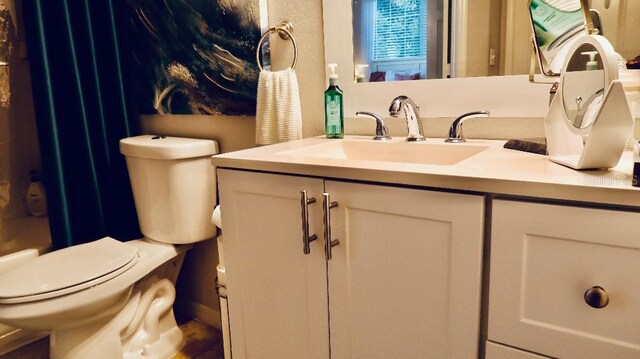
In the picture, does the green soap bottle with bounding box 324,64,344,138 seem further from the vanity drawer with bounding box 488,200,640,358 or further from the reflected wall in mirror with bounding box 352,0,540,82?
the vanity drawer with bounding box 488,200,640,358

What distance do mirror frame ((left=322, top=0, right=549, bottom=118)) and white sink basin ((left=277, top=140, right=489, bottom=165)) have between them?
0.14 m

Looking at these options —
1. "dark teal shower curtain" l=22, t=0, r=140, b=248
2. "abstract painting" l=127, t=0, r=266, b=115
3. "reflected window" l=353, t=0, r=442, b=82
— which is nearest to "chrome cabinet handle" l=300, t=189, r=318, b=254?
"reflected window" l=353, t=0, r=442, b=82

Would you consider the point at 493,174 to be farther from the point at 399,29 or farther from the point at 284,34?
the point at 284,34

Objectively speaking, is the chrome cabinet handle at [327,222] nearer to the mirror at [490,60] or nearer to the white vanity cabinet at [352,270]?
the white vanity cabinet at [352,270]

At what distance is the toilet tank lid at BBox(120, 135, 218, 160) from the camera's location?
1.51 metres

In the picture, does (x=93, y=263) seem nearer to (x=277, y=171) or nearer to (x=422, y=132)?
(x=277, y=171)

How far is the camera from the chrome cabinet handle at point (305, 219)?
2.83 ft

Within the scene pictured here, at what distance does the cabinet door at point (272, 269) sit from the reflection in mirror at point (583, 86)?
0.48 meters

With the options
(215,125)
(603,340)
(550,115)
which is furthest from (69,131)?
(603,340)

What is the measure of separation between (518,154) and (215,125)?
115 cm

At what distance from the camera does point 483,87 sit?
3.62 ft

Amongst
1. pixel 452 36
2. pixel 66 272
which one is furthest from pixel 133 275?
pixel 452 36

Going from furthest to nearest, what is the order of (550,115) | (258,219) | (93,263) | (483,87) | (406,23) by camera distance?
(93,263) < (406,23) < (483,87) < (258,219) < (550,115)

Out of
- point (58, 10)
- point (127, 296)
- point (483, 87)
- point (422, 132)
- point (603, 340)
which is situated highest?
point (58, 10)
